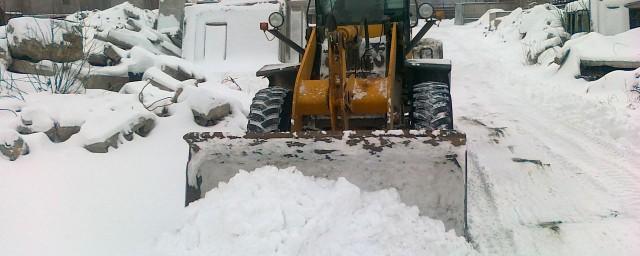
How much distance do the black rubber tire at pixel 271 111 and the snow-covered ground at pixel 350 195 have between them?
3.03ft

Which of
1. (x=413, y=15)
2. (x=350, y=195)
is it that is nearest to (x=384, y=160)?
(x=350, y=195)

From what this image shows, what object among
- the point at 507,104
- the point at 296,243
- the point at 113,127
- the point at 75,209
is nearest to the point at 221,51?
the point at 507,104

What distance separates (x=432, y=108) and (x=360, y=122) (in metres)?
0.82

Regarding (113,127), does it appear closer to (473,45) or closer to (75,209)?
(75,209)

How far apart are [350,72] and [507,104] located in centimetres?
489

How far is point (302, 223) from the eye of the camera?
3.80m

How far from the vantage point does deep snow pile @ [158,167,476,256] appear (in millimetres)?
3707

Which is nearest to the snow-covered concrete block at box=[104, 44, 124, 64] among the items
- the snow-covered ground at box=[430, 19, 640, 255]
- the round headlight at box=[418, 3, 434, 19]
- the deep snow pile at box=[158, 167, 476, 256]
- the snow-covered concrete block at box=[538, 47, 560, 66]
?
the snow-covered ground at box=[430, 19, 640, 255]

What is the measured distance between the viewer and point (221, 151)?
4.37 metres

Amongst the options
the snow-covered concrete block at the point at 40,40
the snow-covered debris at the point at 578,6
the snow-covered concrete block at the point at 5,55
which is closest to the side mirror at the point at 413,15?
the snow-covered concrete block at the point at 40,40

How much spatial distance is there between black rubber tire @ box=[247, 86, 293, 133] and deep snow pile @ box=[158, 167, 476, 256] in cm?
106

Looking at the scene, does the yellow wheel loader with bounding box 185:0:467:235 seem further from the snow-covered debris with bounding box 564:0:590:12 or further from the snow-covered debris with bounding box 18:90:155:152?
the snow-covered debris with bounding box 564:0:590:12

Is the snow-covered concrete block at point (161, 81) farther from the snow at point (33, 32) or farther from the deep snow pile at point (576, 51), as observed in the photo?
the deep snow pile at point (576, 51)

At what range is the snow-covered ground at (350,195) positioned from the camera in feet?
13.0
